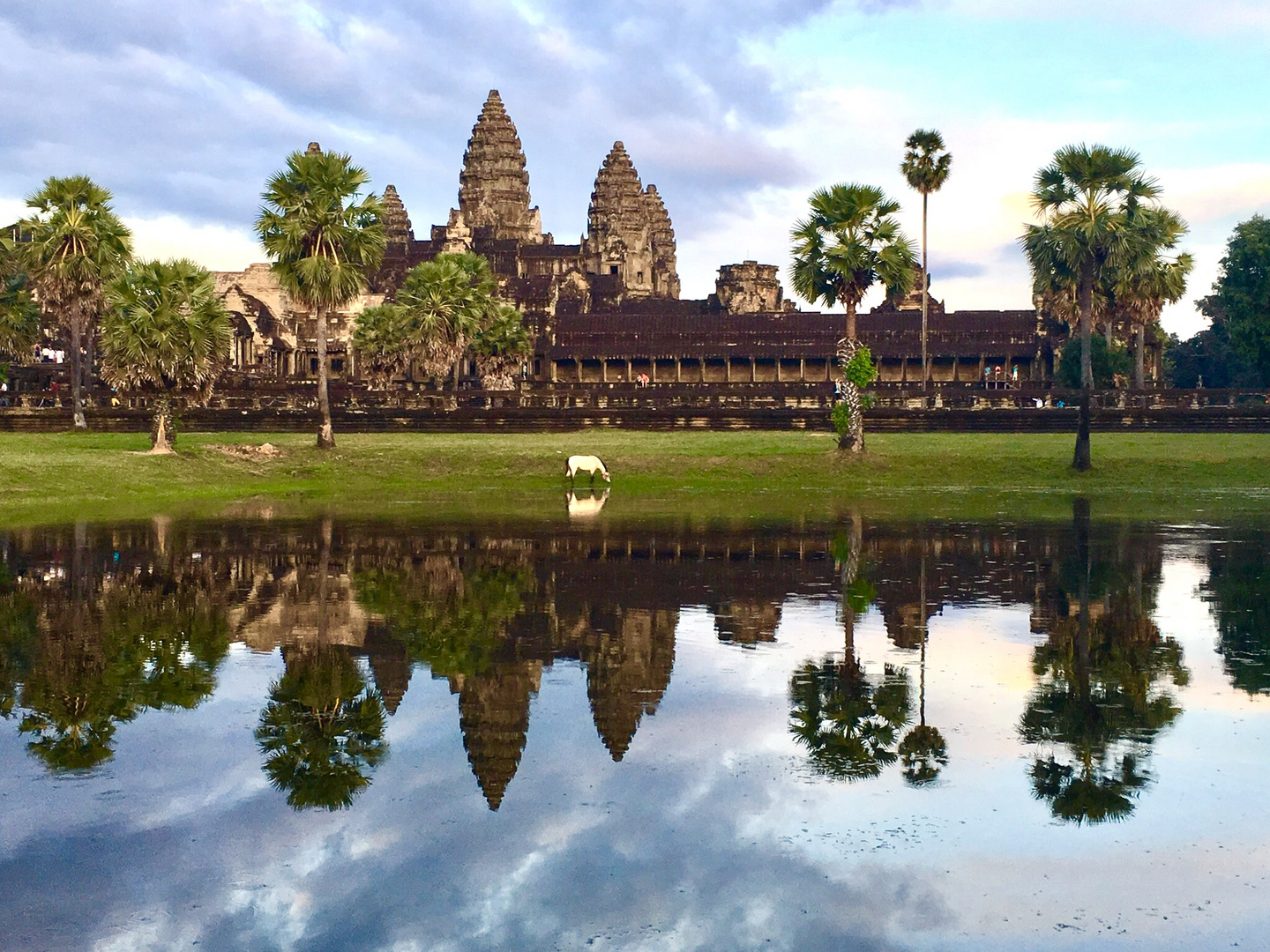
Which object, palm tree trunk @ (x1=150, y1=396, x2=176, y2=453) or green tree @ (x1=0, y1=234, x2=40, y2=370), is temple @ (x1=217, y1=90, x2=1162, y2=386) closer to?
green tree @ (x1=0, y1=234, x2=40, y2=370)

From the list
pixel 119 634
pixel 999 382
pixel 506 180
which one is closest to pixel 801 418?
pixel 999 382

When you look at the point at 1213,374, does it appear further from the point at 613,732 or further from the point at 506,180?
the point at 613,732

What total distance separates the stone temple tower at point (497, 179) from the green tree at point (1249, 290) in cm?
6454

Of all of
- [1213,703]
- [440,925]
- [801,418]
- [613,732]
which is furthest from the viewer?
[801,418]

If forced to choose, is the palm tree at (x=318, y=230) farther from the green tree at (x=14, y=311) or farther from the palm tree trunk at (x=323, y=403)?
the green tree at (x=14, y=311)

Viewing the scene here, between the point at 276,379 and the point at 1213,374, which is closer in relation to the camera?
the point at 276,379

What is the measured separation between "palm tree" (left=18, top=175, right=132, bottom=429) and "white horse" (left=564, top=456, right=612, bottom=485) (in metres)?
20.8

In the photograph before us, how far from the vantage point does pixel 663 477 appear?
40000 mm

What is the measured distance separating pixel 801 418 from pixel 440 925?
162ft

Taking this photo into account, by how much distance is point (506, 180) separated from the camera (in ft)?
411

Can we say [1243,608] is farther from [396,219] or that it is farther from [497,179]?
[396,219]

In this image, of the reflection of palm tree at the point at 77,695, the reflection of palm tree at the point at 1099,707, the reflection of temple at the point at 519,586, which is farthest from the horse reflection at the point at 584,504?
the reflection of palm tree at the point at 77,695

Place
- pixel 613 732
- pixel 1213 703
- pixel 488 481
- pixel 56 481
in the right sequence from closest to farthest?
pixel 613 732, pixel 1213 703, pixel 56 481, pixel 488 481

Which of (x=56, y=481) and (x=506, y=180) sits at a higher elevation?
(x=506, y=180)
